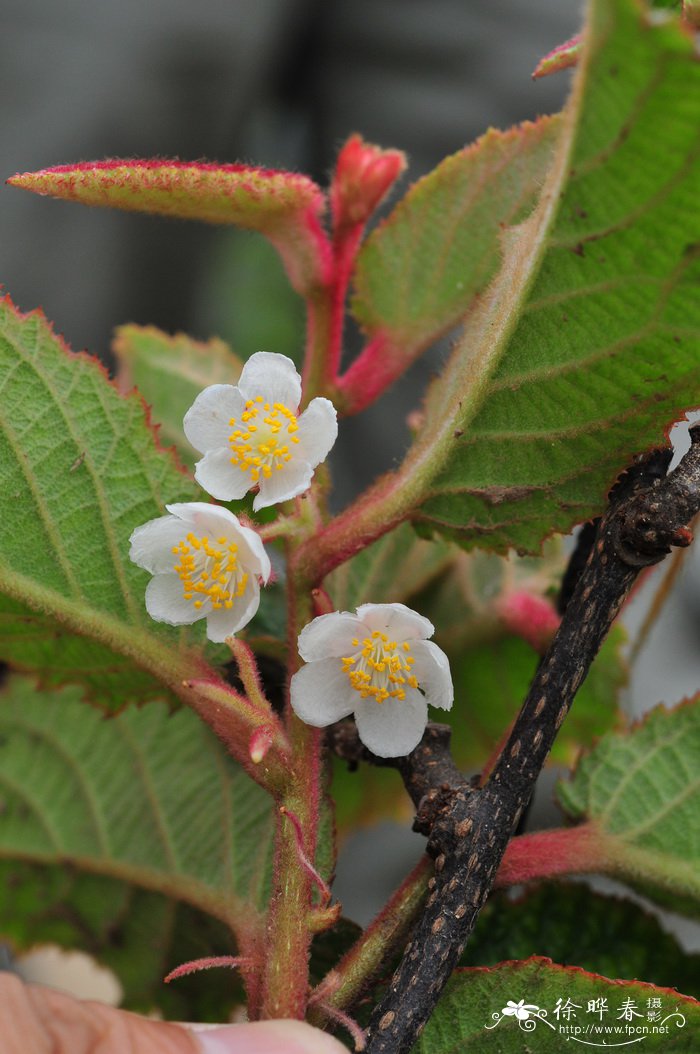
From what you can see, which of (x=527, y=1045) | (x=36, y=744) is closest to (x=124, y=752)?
(x=36, y=744)

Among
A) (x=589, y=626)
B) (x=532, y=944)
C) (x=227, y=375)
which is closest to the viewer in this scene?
(x=589, y=626)

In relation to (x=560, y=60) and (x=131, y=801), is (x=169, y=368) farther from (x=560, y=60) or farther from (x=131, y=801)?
(x=560, y=60)

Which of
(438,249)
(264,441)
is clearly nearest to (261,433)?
(264,441)

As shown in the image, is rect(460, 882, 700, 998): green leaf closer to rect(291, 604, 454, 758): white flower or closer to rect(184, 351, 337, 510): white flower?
rect(291, 604, 454, 758): white flower

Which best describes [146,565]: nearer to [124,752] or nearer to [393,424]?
[124,752]

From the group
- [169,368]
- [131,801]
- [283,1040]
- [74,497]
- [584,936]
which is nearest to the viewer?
[283,1040]

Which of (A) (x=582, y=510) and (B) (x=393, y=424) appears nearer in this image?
(A) (x=582, y=510)
